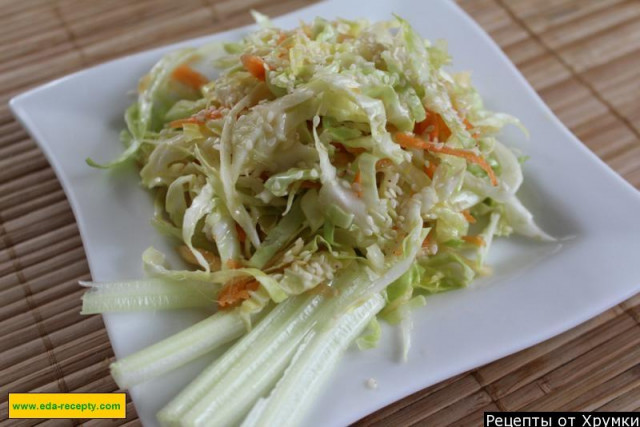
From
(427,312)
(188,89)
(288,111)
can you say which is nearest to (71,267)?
(188,89)

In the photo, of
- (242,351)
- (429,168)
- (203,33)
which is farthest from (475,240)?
(203,33)

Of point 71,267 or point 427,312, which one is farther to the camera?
point 71,267

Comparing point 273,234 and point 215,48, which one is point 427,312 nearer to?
point 273,234

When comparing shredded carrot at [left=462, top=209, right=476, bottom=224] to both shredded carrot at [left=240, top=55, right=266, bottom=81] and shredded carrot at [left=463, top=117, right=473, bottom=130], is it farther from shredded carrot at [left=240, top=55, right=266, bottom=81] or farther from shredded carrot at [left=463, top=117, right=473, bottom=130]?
shredded carrot at [left=240, top=55, right=266, bottom=81]

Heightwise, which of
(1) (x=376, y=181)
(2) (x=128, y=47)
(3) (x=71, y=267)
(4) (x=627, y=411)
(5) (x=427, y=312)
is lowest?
(4) (x=627, y=411)

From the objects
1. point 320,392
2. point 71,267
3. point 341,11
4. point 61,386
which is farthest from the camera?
point 341,11

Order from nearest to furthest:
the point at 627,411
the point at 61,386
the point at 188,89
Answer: the point at 627,411 < the point at 61,386 < the point at 188,89

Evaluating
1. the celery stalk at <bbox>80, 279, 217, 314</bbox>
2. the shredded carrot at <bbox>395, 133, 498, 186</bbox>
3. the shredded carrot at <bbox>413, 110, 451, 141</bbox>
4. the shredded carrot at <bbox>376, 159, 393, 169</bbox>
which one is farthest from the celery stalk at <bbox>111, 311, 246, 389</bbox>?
the shredded carrot at <bbox>413, 110, 451, 141</bbox>
